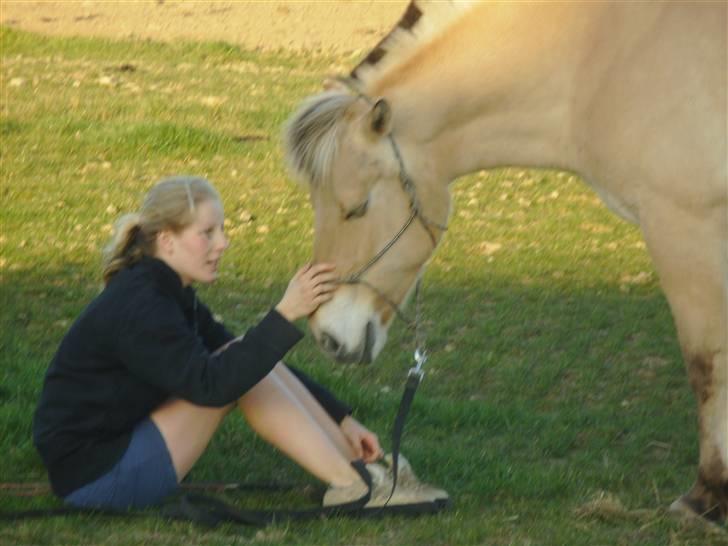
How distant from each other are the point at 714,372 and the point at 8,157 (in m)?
6.25

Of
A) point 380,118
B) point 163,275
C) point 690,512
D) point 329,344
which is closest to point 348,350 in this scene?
point 329,344

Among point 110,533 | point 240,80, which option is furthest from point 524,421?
point 240,80

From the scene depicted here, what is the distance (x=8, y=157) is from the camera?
9.57 m

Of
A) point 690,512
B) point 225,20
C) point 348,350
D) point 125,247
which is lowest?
point 225,20

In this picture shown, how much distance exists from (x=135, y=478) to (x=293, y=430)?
1.69 ft

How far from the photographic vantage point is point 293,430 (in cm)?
447

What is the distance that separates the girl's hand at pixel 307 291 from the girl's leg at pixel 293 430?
11.1 inches

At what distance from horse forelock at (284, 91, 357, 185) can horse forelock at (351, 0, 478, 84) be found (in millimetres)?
183

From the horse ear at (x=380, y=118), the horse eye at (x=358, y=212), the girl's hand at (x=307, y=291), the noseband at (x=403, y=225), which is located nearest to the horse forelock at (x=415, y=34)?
the noseband at (x=403, y=225)

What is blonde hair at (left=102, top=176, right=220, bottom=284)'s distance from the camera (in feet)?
14.6

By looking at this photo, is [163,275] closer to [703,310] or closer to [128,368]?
[128,368]

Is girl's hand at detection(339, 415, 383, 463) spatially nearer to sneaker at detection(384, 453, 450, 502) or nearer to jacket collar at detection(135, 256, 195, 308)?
sneaker at detection(384, 453, 450, 502)

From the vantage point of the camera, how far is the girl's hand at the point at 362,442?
4.74m

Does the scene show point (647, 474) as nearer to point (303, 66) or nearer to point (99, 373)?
point (99, 373)
